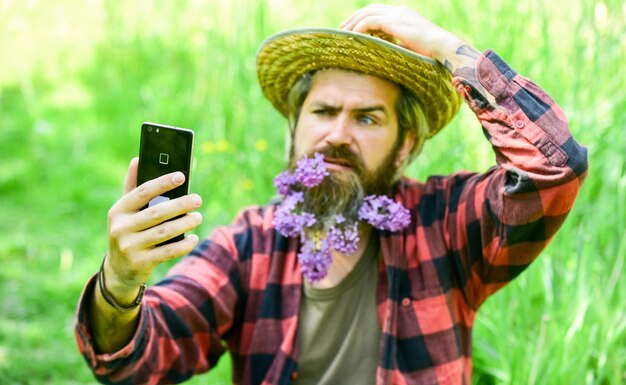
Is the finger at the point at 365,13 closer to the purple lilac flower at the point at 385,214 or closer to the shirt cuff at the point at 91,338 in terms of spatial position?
the purple lilac flower at the point at 385,214

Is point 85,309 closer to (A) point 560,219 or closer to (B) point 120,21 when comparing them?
(A) point 560,219

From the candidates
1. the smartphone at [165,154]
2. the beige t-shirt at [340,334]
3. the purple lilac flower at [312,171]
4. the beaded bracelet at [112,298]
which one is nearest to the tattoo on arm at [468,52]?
the purple lilac flower at [312,171]

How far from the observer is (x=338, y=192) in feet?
7.71

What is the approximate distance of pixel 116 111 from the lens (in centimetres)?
556

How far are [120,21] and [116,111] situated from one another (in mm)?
692

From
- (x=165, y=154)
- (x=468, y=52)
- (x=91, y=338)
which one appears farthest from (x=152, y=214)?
(x=468, y=52)

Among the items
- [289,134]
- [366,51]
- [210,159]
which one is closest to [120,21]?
[210,159]

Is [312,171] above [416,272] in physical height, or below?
above

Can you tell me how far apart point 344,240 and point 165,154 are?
0.68 meters

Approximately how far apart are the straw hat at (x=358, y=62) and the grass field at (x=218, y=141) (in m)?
0.49

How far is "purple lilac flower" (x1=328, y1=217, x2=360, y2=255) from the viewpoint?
227 cm

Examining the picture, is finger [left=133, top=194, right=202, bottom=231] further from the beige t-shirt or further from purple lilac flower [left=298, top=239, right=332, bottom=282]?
the beige t-shirt

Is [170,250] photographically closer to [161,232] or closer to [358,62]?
[161,232]

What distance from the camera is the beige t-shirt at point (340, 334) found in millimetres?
2303
